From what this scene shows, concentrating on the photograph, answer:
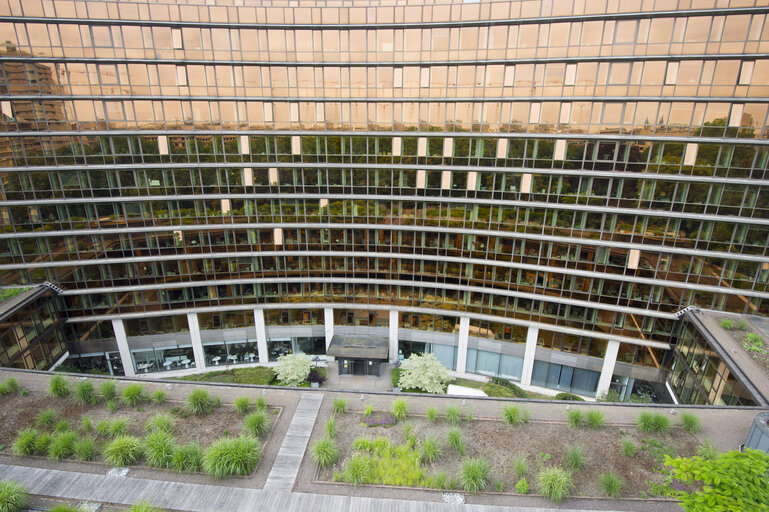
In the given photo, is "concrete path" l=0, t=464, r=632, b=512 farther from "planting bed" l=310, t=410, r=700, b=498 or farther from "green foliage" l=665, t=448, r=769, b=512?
"green foliage" l=665, t=448, r=769, b=512

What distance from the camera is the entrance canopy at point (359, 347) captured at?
38250 millimetres

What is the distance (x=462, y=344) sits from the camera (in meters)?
39.7

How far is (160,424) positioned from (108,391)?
5.33 metres

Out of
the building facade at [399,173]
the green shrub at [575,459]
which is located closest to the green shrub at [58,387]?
the building facade at [399,173]

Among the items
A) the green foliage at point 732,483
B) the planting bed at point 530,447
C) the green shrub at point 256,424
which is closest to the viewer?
the green foliage at point 732,483

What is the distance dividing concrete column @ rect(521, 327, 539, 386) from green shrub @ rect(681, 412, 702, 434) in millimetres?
14889

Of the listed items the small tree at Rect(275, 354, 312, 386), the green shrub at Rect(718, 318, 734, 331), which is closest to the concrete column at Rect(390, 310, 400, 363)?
the small tree at Rect(275, 354, 312, 386)

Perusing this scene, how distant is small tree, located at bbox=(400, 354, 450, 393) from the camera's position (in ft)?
111

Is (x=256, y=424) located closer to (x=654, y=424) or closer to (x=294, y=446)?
(x=294, y=446)

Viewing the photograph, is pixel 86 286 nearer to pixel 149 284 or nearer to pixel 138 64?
pixel 149 284

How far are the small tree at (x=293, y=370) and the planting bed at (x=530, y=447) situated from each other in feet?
43.0

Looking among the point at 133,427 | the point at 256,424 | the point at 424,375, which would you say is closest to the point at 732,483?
the point at 256,424

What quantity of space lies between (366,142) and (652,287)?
27538mm

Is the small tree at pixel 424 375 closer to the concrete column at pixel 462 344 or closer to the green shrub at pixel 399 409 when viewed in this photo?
the concrete column at pixel 462 344
